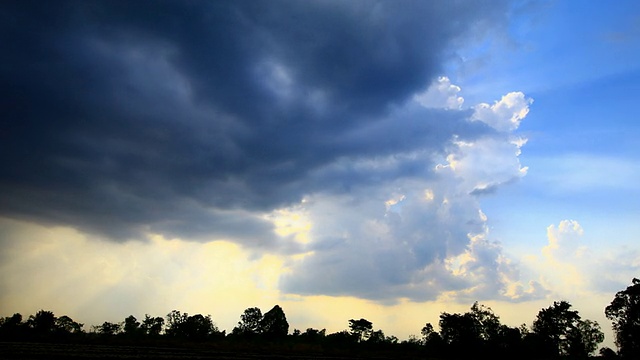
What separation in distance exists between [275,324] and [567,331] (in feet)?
319

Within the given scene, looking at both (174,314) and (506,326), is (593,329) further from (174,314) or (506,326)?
(174,314)

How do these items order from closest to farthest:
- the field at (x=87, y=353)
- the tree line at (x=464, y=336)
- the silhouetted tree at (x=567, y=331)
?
the field at (x=87, y=353)
the tree line at (x=464, y=336)
the silhouetted tree at (x=567, y=331)

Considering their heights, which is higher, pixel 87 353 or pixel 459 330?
pixel 459 330

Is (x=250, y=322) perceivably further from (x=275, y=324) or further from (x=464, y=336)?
(x=464, y=336)

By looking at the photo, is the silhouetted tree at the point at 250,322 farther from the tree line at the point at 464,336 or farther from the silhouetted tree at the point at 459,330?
the silhouetted tree at the point at 459,330

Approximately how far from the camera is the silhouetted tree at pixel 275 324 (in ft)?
477

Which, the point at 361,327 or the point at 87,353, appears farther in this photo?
the point at 361,327

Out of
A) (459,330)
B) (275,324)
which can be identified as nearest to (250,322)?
(275,324)

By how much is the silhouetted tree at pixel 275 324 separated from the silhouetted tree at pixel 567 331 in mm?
85014

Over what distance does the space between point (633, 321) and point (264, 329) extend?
11231cm

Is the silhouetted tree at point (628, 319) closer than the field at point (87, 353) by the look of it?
No

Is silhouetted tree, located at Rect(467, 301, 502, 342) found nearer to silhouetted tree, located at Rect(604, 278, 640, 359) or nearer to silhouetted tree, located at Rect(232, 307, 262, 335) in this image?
silhouetted tree, located at Rect(604, 278, 640, 359)

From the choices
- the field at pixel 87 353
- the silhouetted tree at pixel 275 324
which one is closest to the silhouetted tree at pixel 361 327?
the silhouetted tree at pixel 275 324

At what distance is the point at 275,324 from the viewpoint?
488 ft
